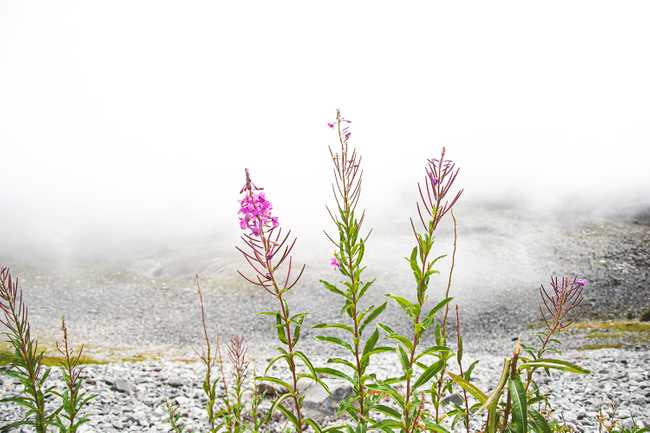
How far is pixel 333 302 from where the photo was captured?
4675cm

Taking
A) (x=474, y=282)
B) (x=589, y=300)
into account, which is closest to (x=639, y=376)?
(x=589, y=300)

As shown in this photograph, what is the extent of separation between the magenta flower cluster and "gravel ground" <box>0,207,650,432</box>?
9795 millimetres

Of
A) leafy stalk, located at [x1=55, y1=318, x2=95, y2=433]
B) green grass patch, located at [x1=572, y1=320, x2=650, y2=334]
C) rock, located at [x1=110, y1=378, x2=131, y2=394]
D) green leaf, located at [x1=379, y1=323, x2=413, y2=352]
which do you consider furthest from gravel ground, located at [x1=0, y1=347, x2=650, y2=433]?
green grass patch, located at [x1=572, y1=320, x2=650, y2=334]

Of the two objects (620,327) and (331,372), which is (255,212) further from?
(620,327)

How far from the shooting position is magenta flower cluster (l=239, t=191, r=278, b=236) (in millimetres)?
3115

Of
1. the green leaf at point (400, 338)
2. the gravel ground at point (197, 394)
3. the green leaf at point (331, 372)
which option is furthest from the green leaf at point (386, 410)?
the gravel ground at point (197, 394)

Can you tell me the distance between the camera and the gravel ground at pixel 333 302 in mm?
14211

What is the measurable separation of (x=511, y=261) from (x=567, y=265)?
24.3ft

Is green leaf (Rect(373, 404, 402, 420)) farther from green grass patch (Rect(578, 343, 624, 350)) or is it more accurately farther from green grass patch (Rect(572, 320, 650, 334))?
green grass patch (Rect(572, 320, 650, 334))

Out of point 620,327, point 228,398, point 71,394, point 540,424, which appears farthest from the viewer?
point 620,327

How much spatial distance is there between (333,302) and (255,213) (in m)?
44.8

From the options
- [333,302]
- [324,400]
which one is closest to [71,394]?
[324,400]

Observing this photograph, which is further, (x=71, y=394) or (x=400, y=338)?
(x=71, y=394)

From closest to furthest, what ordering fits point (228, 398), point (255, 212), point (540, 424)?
point (540, 424) < point (255, 212) < point (228, 398)
